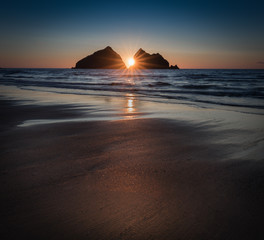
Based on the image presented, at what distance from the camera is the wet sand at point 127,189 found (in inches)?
67.6

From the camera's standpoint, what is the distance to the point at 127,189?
7.50 feet

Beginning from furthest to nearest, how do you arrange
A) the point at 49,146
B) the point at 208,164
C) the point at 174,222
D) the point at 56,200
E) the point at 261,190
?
1. the point at 49,146
2. the point at 208,164
3. the point at 261,190
4. the point at 56,200
5. the point at 174,222

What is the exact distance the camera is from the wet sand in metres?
1.72

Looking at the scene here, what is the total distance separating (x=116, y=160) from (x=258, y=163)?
2.09 meters

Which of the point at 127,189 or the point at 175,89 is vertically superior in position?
the point at 127,189

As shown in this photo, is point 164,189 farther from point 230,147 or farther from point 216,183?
point 230,147

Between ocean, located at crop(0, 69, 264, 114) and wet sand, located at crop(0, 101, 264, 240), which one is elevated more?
wet sand, located at crop(0, 101, 264, 240)

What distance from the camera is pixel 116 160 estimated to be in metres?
3.06

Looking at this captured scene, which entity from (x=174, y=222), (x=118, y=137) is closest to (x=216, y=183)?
(x=174, y=222)

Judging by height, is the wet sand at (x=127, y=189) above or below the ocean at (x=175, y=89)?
above

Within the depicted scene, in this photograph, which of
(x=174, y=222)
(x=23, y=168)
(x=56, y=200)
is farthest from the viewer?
(x=23, y=168)

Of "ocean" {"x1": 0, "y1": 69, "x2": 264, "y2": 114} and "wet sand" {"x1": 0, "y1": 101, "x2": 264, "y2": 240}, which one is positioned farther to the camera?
"ocean" {"x1": 0, "y1": 69, "x2": 264, "y2": 114}

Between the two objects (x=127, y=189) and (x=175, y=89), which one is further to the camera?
(x=175, y=89)

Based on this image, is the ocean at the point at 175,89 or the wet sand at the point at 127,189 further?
the ocean at the point at 175,89
